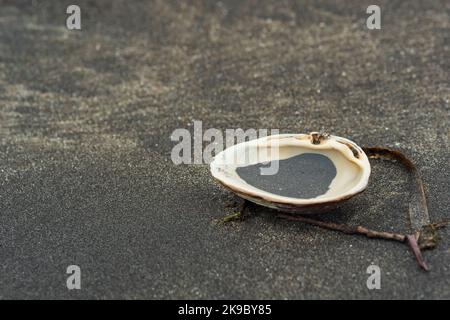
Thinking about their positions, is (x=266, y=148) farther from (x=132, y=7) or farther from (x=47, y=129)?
(x=132, y=7)

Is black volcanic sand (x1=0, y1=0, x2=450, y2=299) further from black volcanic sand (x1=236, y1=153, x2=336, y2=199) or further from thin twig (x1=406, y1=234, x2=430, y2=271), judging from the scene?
black volcanic sand (x1=236, y1=153, x2=336, y2=199)

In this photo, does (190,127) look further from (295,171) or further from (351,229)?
(351,229)

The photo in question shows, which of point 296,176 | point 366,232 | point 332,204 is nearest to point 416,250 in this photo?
point 366,232

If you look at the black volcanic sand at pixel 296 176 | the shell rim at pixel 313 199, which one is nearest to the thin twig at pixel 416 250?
the shell rim at pixel 313 199

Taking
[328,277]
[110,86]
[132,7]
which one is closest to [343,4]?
[132,7]
